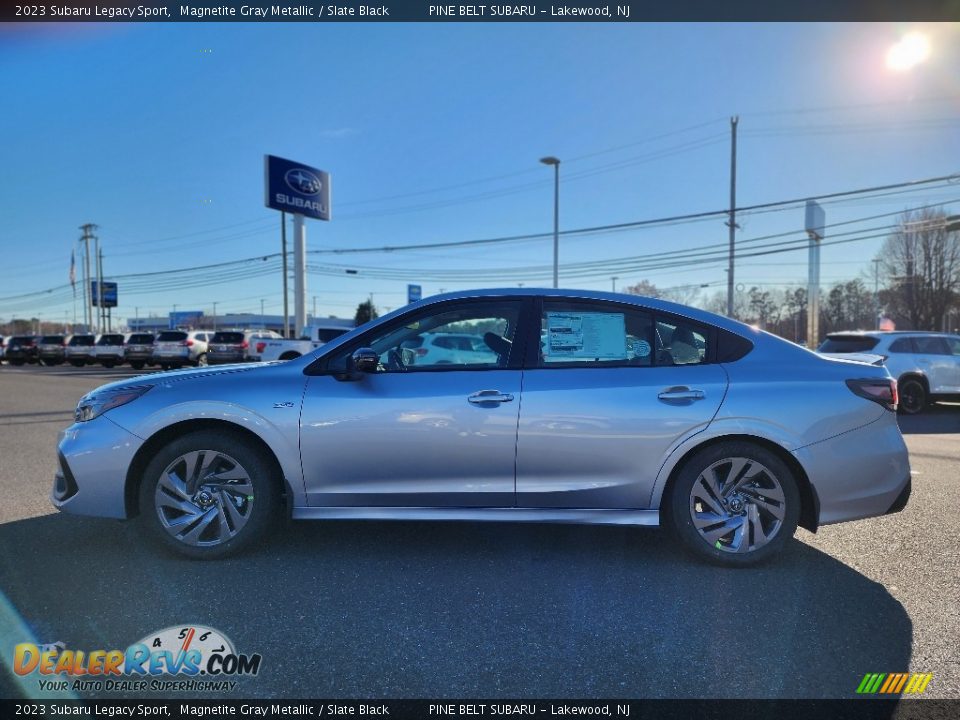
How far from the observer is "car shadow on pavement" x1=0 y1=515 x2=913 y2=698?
7.76 feet

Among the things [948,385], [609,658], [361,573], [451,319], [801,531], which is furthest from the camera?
[948,385]

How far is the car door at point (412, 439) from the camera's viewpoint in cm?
338

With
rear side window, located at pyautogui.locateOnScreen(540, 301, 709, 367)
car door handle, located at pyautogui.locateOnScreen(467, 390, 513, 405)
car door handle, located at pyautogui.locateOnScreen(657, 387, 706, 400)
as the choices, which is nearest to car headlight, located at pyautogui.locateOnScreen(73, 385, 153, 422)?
car door handle, located at pyautogui.locateOnScreen(467, 390, 513, 405)

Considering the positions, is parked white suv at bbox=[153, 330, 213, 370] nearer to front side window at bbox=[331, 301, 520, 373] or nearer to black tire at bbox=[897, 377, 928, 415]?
front side window at bbox=[331, 301, 520, 373]

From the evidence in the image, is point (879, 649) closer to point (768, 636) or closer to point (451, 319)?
point (768, 636)

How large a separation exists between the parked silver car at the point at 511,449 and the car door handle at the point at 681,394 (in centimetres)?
1

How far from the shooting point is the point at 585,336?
3.66 m

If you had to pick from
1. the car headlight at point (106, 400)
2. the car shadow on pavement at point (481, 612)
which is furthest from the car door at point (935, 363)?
the car headlight at point (106, 400)

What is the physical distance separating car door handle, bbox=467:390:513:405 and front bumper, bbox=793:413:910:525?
170 cm

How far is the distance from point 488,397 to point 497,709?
5.36 ft

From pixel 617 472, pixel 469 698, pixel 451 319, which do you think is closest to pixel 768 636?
pixel 617 472

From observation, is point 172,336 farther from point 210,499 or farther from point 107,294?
point 107,294

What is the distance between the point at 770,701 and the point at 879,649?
746 mm

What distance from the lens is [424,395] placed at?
3430 mm
